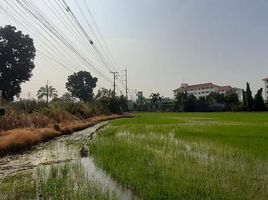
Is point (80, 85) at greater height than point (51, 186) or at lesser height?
greater

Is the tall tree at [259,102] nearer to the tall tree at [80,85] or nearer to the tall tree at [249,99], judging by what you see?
the tall tree at [249,99]

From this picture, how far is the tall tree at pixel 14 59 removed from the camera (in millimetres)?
55219

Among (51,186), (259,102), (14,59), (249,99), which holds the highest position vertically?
(14,59)

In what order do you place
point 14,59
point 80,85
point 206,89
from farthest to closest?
point 206,89
point 80,85
point 14,59

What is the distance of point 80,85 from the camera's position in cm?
10462

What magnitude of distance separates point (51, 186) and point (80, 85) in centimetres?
9671

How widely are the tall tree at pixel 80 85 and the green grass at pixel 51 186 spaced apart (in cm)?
9332

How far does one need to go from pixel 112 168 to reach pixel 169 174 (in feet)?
7.23

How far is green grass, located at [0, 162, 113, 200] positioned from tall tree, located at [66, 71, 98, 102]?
9332 cm

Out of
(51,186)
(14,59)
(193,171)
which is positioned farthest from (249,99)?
(51,186)

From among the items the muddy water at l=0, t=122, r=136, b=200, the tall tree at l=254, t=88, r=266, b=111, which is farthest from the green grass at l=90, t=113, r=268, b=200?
the tall tree at l=254, t=88, r=266, b=111

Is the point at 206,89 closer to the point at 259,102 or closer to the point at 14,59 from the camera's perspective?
the point at 259,102

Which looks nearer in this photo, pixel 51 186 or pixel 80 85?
pixel 51 186

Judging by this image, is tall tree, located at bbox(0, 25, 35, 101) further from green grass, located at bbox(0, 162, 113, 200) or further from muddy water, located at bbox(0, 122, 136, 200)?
green grass, located at bbox(0, 162, 113, 200)
